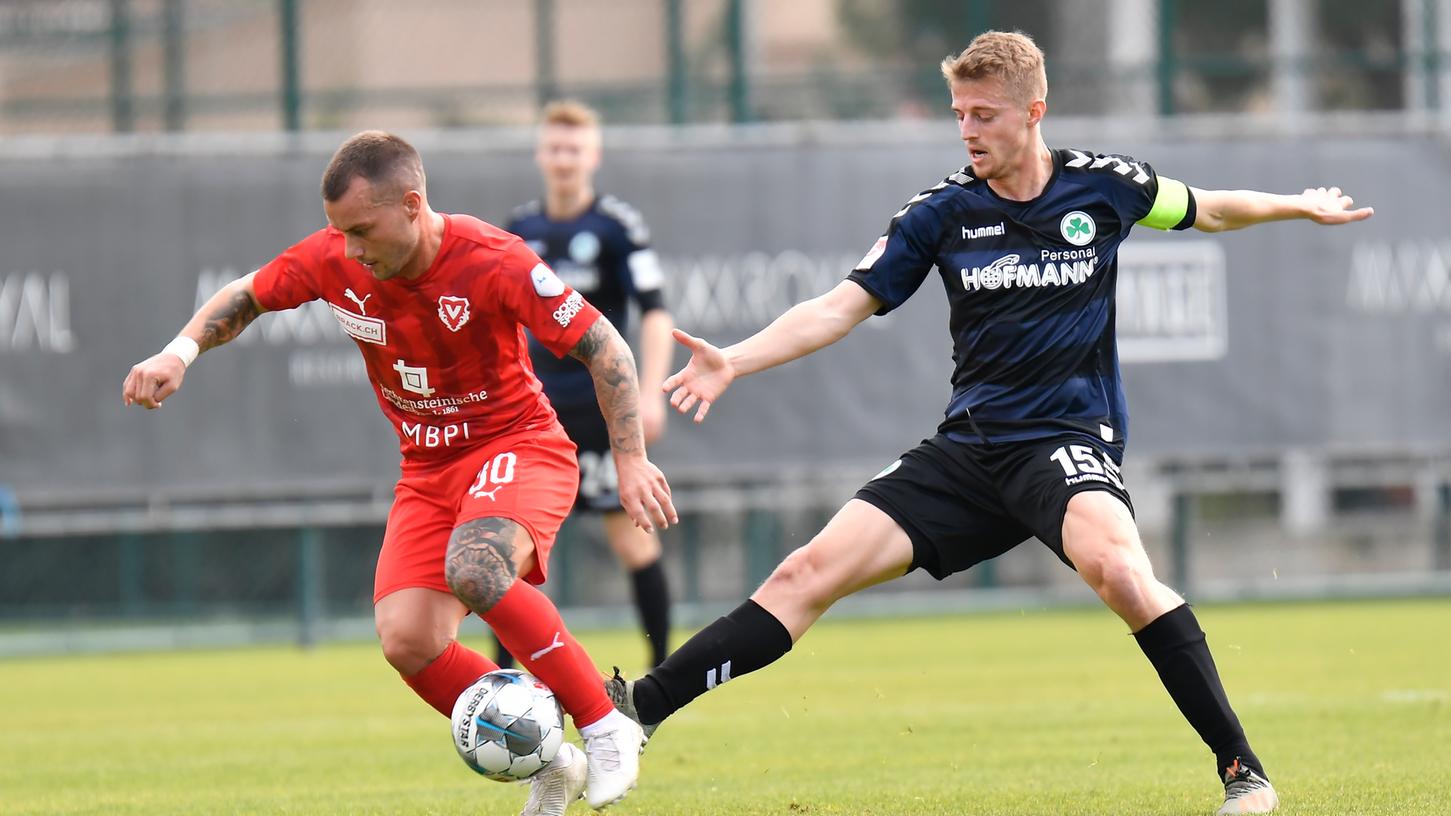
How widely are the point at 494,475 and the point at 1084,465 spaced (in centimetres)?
170

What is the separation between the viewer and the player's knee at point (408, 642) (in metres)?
5.55

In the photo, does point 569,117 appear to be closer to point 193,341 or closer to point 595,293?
point 595,293

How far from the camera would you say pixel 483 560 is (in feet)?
17.4

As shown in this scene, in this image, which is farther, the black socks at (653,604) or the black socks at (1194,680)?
the black socks at (653,604)

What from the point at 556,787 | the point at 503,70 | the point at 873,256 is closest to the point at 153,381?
the point at 556,787

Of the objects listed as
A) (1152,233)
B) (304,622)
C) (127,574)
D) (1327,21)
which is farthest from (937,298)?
(1327,21)

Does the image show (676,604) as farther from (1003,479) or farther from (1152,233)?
(1003,479)

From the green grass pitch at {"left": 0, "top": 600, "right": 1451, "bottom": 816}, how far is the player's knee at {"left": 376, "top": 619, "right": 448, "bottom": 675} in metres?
0.62

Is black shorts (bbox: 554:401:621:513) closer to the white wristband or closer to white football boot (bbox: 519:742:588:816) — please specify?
the white wristband

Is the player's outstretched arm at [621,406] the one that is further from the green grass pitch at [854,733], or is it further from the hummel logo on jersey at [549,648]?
the green grass pitch at [854,733]

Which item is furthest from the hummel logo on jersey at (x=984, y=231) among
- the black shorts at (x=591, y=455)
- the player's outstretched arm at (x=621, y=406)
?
the black shorts at (x=591, y=455)

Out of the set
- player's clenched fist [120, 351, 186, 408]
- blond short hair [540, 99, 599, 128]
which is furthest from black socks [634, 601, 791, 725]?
blond short hair [540, 99, 599, 128]

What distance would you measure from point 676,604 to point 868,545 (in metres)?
8.95

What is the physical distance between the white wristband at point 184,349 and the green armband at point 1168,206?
2.85 m
